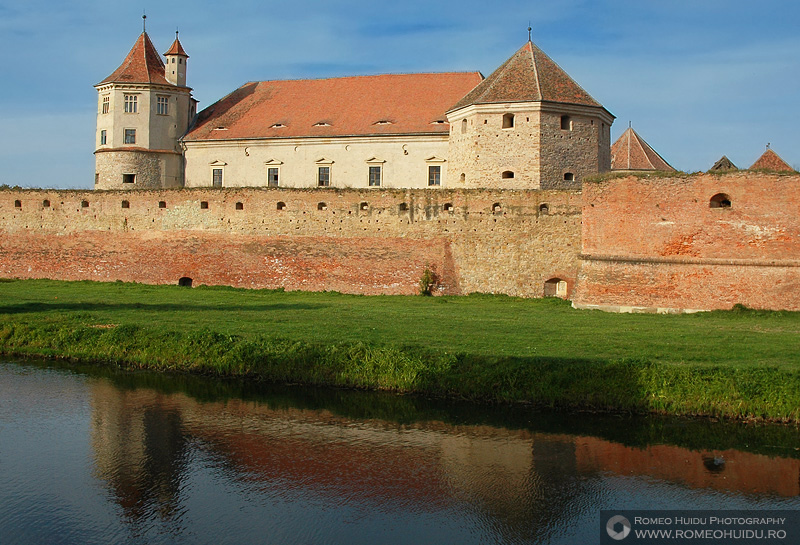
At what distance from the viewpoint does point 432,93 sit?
32.4m

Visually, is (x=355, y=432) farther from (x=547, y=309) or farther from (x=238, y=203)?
(x=238, y=203)

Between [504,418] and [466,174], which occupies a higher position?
[466,174]

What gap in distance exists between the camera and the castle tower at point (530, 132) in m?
27.3

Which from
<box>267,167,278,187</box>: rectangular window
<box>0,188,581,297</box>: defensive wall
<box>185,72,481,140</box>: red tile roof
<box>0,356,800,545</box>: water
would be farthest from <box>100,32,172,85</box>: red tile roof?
<box>0,356,800,545</box>: water

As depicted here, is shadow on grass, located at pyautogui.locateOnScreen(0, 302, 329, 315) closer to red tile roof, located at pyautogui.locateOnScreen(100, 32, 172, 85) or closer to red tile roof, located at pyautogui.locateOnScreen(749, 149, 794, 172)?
red tile roof, located at pyautogui.locateOnScreen(100, 32, 172, 85)

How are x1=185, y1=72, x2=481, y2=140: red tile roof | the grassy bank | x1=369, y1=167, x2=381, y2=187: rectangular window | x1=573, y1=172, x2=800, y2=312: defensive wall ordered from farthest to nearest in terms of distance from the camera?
1. x1=369, y1=167, x2=381, y2=187: rectangular window
2. x1=185, y1=72, x2=481, y2=140: red tile roof
3. x1=573, y1=172, x2=800, y2=312: defensive wall
4. the grassy bank

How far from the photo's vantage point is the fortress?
802 inches

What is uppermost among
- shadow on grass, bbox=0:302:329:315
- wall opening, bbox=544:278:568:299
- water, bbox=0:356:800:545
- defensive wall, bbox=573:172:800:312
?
defensive wall, bbox=573:172:800:312

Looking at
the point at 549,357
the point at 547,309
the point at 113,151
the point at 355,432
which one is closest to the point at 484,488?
the point at 355,432

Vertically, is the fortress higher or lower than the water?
higher

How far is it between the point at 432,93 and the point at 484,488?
79.3 ft

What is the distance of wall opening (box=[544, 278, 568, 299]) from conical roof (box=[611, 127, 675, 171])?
506 inches

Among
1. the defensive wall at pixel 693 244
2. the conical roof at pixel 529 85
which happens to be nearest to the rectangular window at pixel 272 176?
the conical roof at pixel 529 85

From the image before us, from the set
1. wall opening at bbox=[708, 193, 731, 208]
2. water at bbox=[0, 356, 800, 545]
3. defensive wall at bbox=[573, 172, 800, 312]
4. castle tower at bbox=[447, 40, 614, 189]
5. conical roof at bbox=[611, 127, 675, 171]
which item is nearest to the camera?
water at bbox=[0, 356, 800, 545]
